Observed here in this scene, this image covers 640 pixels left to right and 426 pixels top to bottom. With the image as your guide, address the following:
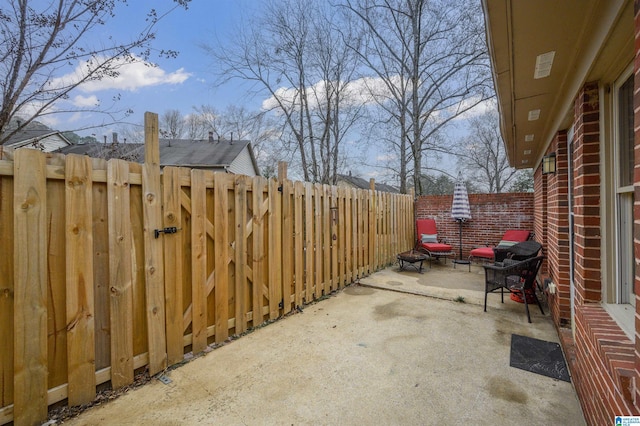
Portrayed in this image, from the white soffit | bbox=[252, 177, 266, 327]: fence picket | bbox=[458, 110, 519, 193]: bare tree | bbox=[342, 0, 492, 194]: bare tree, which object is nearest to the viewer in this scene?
the white soffit

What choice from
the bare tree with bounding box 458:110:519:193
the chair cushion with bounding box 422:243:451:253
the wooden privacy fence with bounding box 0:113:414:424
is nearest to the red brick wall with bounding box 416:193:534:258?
the chair cushion with bounding box 422:243:451:253

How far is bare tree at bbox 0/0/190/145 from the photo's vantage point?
3166 millimetres

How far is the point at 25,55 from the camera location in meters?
3.22

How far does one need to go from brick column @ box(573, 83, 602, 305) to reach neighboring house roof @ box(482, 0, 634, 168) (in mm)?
178

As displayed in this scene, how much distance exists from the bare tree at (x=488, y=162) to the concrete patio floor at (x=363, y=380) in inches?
637

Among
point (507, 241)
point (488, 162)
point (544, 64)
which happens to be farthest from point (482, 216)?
point (488, 162)

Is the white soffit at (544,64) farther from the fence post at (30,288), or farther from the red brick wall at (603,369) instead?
the fence post at (30,288)

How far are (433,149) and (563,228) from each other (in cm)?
950

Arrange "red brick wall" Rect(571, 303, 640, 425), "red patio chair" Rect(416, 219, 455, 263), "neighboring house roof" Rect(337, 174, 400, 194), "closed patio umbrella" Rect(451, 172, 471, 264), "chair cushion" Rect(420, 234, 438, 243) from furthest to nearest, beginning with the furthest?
1. "neighboring house roof" Rect(337, 174, 400, 194)
2. "chair cushion" Rect(420, 234, 438, 243)
3. "red patio chair" Rect(416, 219, 455, 263)
4. "closed patio umbrella" Rect(451, 172, 471, 264)
5. "red brick wall" Rect(571, 303, 640, 425)

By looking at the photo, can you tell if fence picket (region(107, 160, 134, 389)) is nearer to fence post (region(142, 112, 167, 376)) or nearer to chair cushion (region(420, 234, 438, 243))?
fence post (region(142, 112, 167, 376))

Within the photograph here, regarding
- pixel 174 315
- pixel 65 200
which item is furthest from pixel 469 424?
pixel 65 200

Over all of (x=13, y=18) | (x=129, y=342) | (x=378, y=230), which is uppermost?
(x=13, y=18)

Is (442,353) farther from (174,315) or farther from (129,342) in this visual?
(129,342)

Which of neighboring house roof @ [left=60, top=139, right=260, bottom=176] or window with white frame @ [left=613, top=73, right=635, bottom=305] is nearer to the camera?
window with white frame @ [left=613, top=73, right=635, bottom=305]
